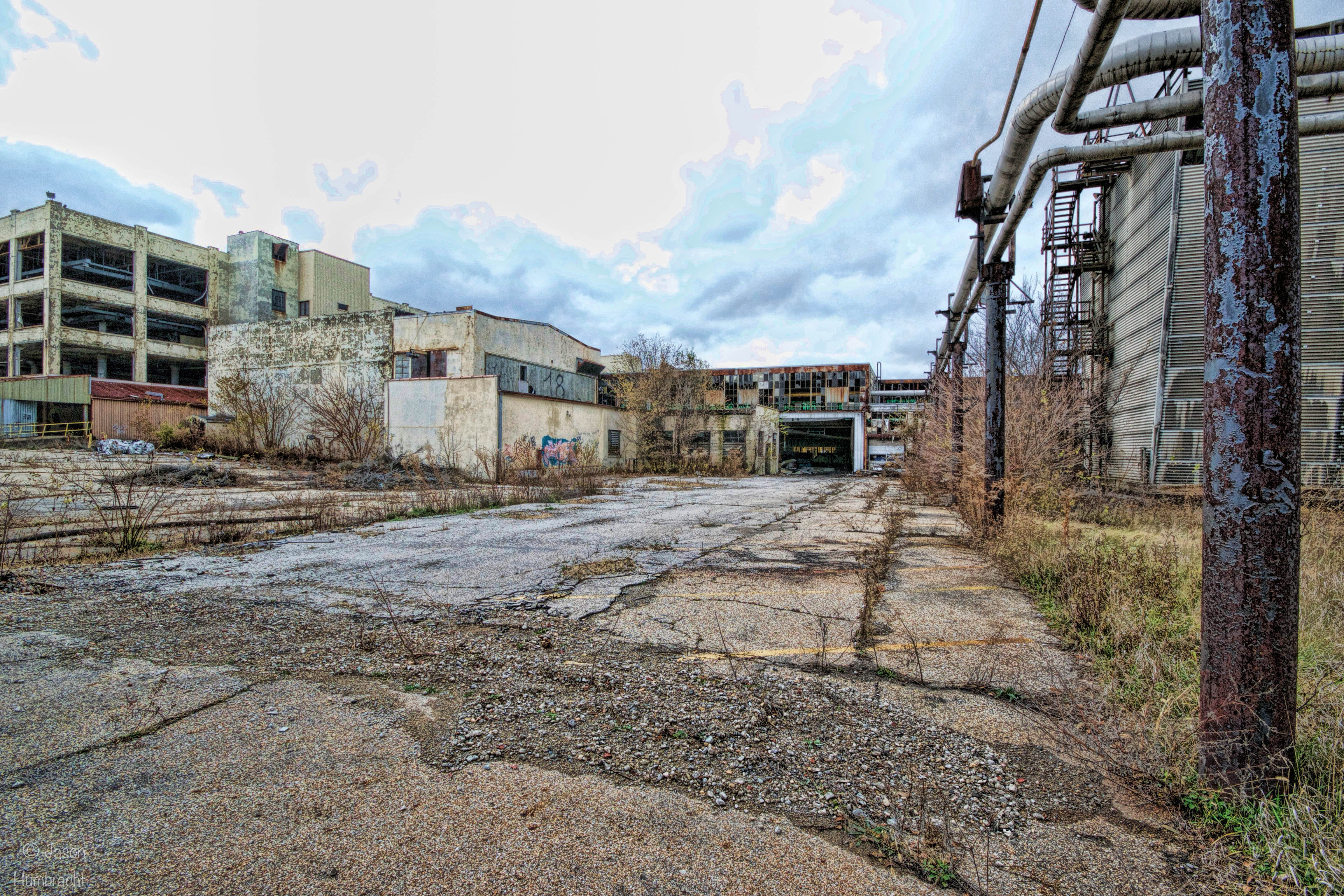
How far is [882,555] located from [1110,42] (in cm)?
485

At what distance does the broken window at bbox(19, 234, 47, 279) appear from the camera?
1458 inches

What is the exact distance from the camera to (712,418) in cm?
3256

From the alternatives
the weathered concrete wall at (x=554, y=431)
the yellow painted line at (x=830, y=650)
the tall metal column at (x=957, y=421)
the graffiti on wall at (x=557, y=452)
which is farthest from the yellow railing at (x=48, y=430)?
the yellow painted line at (x=830, y=650)

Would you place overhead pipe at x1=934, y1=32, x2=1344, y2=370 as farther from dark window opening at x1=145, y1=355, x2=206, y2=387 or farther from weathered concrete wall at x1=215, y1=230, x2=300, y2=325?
dark window opening at x1=145, y1=355, x2=206, y2=387

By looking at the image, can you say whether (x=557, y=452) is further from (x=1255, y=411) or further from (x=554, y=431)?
(x=1255, y=411)

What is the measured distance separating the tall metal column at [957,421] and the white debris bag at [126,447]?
87.2 ft

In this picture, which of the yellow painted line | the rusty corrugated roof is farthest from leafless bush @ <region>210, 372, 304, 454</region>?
the yellow painted line

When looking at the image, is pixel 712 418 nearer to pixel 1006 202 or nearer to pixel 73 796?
pixel 1006 202

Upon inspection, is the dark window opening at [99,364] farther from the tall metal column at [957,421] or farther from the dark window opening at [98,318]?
the tall metal column at [957,421]

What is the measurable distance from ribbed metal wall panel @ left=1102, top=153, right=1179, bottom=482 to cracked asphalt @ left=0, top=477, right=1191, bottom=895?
1378 cm

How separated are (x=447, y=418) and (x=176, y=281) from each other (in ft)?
126

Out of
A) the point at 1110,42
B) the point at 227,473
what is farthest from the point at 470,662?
the point at 227,473

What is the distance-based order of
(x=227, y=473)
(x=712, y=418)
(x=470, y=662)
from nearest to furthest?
(x=470, y=662) < (x=227, y=473) < (x=712, y=418)

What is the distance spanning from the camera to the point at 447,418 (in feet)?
70.9
